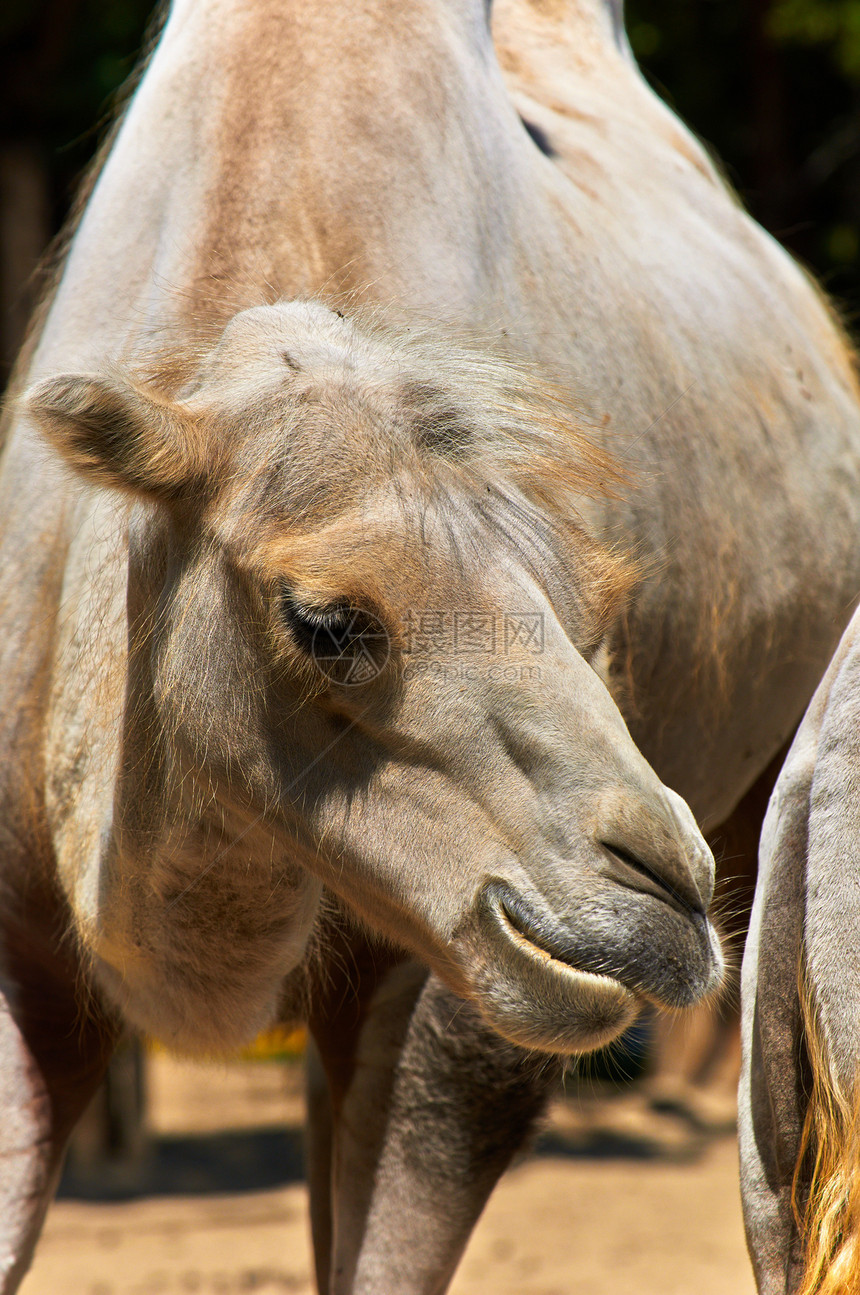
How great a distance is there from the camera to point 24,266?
621 cm

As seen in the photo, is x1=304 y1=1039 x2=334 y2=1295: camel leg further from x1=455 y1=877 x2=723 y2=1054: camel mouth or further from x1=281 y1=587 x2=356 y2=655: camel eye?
x1=281 y1=587 x2=356 y2=655: camel eye

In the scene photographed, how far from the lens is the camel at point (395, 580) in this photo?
6.21 feet

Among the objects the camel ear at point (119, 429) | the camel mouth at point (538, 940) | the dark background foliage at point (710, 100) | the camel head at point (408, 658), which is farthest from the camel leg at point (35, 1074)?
the dark background foliage at point (710, 100)

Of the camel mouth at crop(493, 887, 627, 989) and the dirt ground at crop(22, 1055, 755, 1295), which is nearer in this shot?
the camel mouth at crop(493, 887, 627, 989)

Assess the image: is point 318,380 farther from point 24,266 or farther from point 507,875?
point 24,266

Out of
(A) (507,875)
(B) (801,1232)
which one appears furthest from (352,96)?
(B) (801,1232)

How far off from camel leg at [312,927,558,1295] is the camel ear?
3.64 ft

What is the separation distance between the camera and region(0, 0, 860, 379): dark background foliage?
6016mm

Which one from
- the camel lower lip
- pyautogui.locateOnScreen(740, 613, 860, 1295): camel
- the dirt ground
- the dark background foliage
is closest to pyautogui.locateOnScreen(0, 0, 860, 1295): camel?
the camel lower lip

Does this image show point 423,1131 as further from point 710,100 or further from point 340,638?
point 710,100

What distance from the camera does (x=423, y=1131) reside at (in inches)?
106

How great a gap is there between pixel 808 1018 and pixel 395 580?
815 millimetres

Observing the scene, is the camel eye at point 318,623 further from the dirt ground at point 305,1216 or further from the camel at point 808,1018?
the dirt ground at point 305,1216

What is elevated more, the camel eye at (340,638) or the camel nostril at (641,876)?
the camel eye at (340,638)
